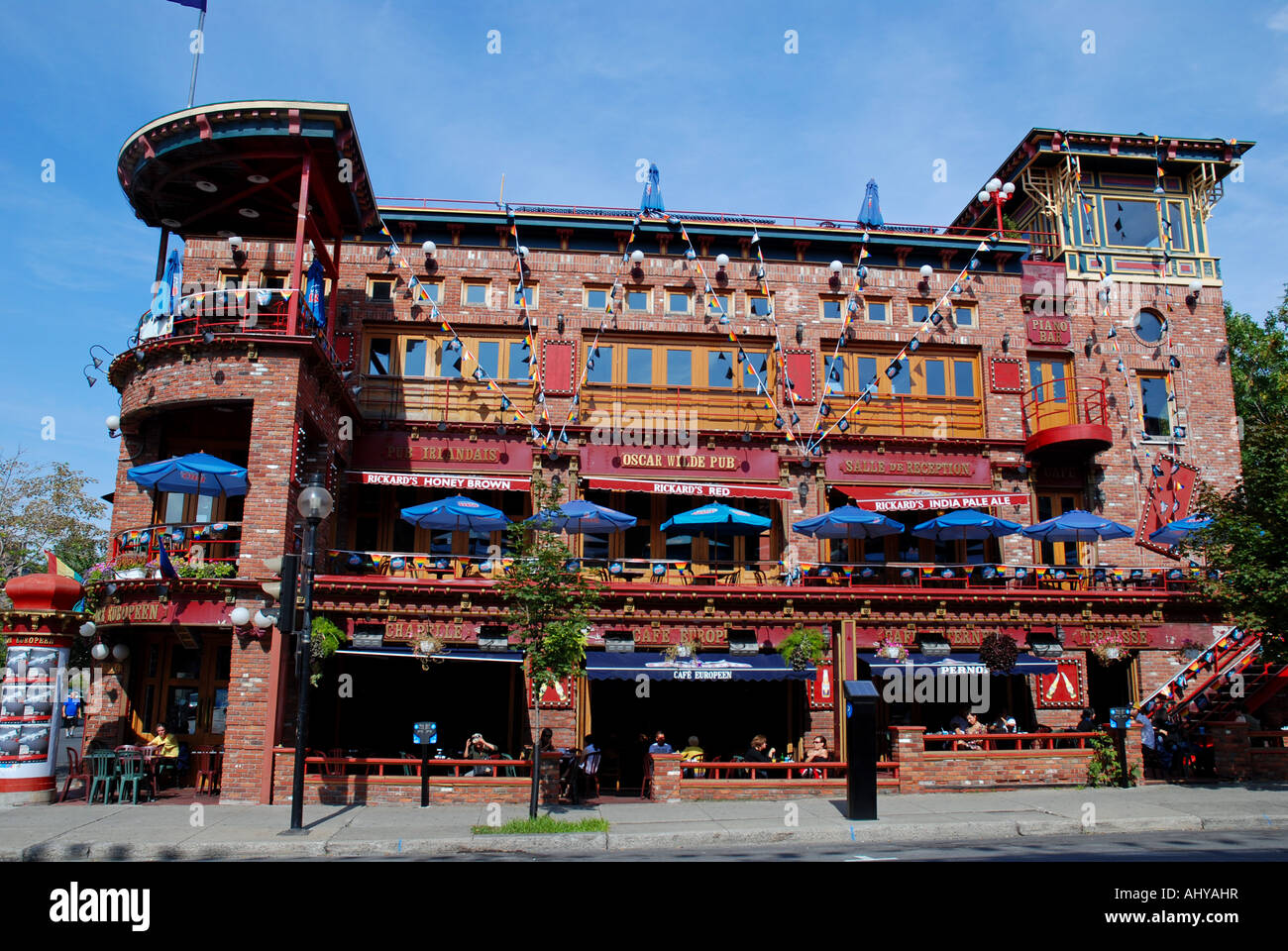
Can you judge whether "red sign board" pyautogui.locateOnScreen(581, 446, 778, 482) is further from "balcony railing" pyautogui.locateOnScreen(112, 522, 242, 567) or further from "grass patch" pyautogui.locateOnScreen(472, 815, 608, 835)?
"grass patch" pyautogui.locateOnScreen(472, 815, 608, 835)

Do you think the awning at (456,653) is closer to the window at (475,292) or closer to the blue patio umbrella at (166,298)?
the blue patio umbrella at (166,298)

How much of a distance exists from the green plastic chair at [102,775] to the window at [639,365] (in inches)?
614

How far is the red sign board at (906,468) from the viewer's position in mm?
26672

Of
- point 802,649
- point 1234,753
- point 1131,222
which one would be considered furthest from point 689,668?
point 1131,222

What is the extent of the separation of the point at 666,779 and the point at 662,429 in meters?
10.9

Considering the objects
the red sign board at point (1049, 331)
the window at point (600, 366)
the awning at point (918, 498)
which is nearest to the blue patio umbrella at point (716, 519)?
the awning at point (918, 498)

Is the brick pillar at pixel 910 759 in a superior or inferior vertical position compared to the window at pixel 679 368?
inferior

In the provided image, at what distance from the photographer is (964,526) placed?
24.3m

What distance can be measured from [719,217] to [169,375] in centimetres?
1563

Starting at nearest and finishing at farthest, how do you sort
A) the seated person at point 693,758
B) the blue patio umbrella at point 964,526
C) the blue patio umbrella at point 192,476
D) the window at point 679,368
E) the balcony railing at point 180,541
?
the seated person at point 693,758
the blue patio umbrella at point 192,476
the balcony railing at point 180,541
the blue patio umbrella at point 964,526
the window at point 679,368

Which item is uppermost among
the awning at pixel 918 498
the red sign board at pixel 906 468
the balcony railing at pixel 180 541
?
the red sign board at pixel 906 468

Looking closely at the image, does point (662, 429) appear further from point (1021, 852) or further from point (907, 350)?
point (1021, 852)

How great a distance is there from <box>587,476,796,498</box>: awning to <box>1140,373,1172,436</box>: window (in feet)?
37.3
